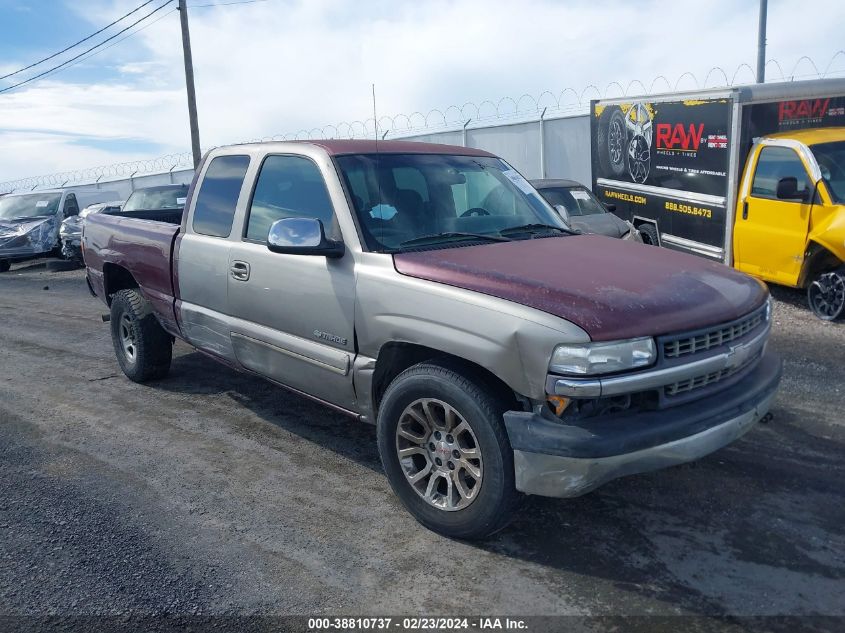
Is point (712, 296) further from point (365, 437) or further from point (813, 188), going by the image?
point (813, 188)

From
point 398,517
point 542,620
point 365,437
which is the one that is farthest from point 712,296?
point 365,437

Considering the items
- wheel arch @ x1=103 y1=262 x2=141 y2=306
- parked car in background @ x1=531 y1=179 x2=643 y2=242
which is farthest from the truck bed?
parked car in background @ x1=531 y1=179 x2=643 y2=242

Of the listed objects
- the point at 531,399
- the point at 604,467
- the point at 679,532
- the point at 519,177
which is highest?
the point at 519,177

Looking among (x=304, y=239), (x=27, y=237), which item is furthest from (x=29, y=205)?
(x=304, y=239)

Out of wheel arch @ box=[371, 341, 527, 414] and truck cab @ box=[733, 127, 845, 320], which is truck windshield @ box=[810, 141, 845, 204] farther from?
wheel arch @ box=[371, 341, 527, 414]

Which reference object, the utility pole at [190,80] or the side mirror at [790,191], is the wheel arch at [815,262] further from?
the utility pole at [190,80]

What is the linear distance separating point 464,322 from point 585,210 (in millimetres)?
7583

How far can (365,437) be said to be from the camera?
4938 millimetres

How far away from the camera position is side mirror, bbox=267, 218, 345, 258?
384 cm

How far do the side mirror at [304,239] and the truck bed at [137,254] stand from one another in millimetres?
1840

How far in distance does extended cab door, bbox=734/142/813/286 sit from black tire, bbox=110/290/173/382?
6465 mm

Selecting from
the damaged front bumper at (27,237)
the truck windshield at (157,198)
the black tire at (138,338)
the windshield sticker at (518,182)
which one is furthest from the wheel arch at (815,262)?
the damaged front bumper at (27,237)

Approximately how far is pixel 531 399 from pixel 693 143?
7544mm

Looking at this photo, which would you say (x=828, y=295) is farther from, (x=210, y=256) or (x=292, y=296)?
(x=210, y=256)
